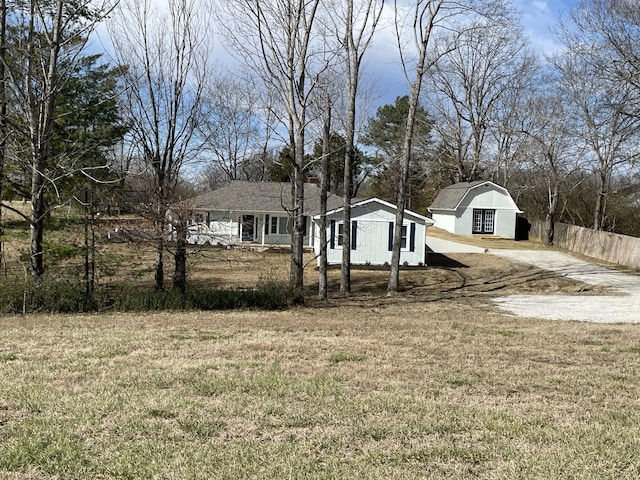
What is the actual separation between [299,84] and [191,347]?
9.06 m

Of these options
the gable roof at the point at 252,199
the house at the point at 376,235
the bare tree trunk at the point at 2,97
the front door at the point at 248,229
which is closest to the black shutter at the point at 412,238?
the house at the point at 376,235

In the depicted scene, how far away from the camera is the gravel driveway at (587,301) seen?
45.1 ft

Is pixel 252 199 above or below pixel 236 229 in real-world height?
above

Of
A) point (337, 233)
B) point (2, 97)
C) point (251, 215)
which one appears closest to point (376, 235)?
point (337, 233)

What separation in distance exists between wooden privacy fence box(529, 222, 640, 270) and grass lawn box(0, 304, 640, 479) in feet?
68.1

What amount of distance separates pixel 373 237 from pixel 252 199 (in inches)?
420

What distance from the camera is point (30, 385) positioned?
17.7ft

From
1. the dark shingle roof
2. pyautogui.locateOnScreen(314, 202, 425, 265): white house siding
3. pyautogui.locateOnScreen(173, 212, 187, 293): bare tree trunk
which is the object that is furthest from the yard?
the dark shingle roof

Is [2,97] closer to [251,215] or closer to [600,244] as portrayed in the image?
[251,215]

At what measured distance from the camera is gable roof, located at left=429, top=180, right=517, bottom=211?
40844 millimetres

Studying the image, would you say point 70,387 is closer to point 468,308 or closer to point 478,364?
point 478,364

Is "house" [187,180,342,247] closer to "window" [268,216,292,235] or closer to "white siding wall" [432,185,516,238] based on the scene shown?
"window" [268,216,292,235]

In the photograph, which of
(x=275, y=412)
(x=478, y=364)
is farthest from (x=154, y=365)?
(x=478, y=364)

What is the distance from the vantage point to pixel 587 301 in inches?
669
